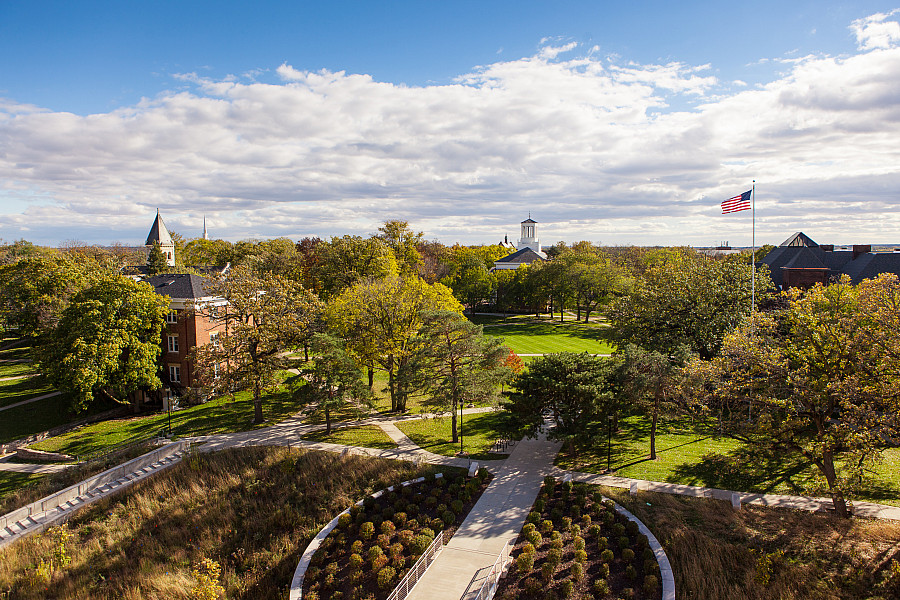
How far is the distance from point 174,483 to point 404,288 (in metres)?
17.1

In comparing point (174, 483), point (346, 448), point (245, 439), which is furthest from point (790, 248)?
point (174, 483)

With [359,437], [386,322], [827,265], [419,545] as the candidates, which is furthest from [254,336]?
[827,265]

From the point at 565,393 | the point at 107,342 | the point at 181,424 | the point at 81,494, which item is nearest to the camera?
the point at 565,393

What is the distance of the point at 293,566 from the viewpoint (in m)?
17.1

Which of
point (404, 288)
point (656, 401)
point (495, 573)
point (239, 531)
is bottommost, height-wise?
point (239, 531)

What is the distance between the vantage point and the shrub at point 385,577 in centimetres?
1469

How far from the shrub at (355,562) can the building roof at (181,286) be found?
82.4ft

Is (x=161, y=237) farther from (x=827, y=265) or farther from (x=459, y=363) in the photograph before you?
(x=827, y=265)

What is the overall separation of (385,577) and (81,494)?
17.3 meters

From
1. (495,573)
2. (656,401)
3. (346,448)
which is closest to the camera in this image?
(495,573)

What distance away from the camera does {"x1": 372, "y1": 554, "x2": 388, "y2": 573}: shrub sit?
15.6 metres

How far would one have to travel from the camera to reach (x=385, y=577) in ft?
48.4

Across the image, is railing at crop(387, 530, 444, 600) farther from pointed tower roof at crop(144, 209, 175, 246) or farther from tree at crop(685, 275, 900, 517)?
pointed tower roof at crop(144, 209, 175, 246)

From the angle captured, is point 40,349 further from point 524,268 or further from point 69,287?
point 524,268
